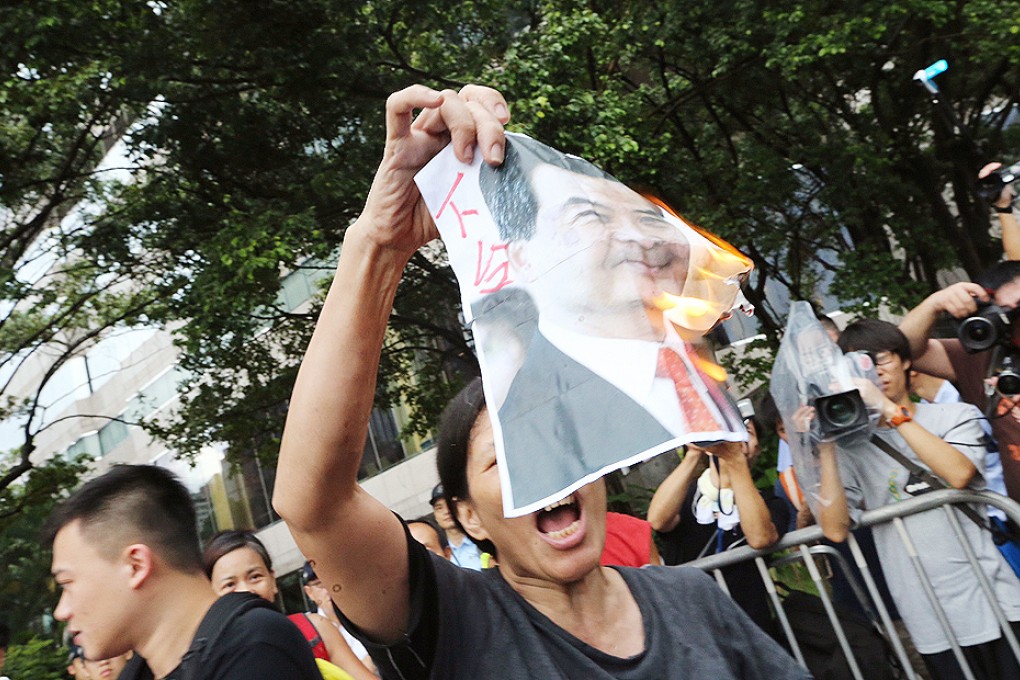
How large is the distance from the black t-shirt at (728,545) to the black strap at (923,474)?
63cm

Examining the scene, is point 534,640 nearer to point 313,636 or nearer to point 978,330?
point 313,636

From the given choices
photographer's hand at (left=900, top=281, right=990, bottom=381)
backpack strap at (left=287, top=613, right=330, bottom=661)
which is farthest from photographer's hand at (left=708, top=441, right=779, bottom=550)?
backpack strap at (left=287, top=613, right=330, bottom=661)

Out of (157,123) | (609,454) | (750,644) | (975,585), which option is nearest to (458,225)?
(609,454)

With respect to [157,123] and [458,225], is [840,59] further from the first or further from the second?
[458,225]

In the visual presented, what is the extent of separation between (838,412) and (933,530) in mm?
660

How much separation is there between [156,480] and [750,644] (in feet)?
4.88

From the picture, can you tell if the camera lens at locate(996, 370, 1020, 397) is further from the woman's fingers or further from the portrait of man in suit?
the woman's fingers

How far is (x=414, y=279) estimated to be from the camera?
12.3 metres

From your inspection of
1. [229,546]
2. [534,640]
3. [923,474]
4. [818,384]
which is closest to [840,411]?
[818,384]

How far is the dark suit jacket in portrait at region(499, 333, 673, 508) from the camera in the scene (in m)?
1.22

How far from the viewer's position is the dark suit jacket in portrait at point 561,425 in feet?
3.99

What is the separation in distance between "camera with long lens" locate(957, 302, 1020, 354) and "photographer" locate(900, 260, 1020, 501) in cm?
8

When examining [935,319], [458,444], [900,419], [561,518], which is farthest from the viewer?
[935,319]

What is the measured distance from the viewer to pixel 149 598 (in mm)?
2230
